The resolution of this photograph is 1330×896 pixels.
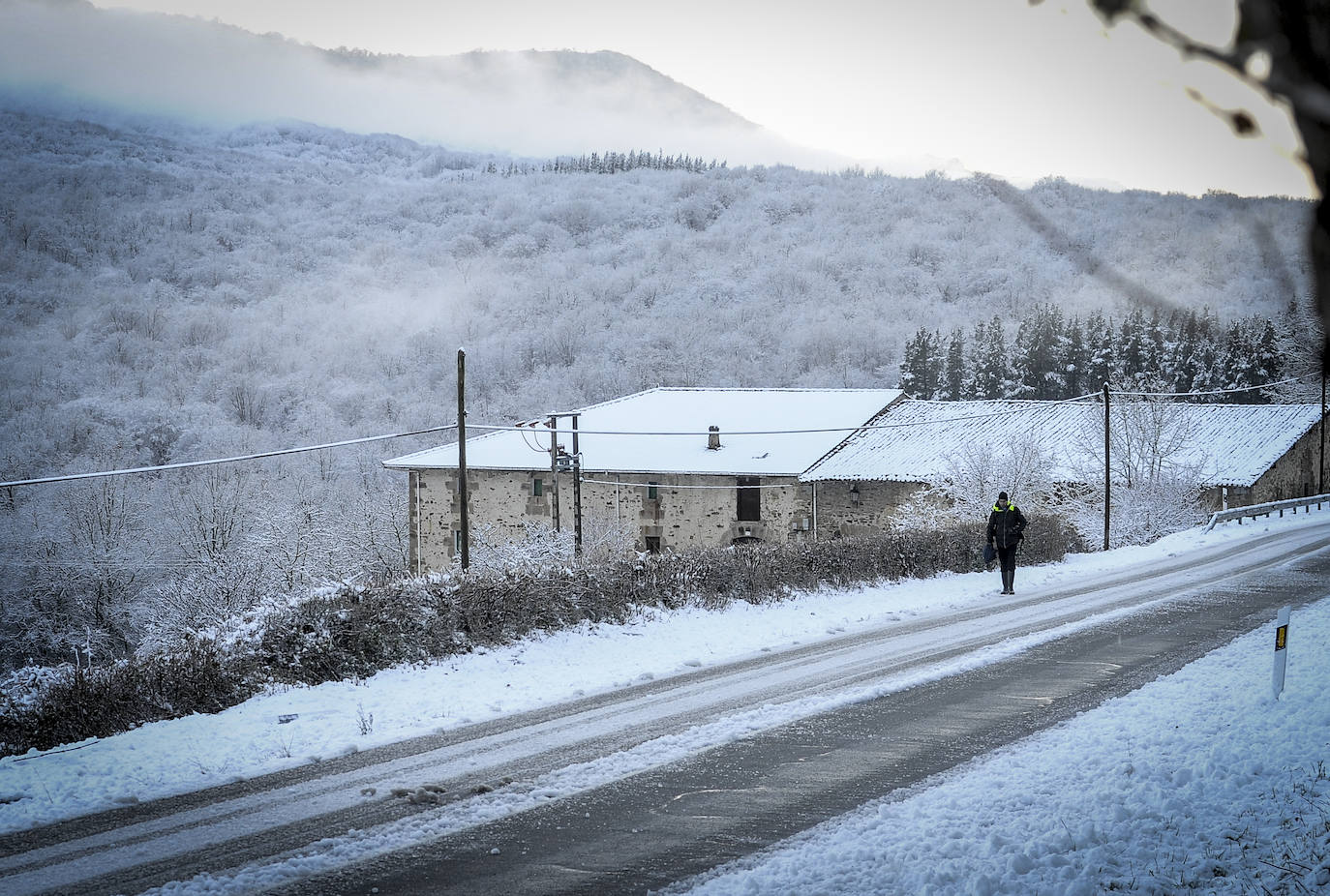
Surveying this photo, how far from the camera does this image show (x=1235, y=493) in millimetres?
42969

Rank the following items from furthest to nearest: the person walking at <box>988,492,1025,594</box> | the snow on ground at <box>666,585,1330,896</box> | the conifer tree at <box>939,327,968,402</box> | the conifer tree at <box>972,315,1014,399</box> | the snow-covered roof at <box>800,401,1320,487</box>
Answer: the conifer tree at <box>939,327,968,402</box> < the conifer tree at <box>972,315,1014,399</box> < the snow-covered roof at <box>800,401,1320,487</box> < the person walking at <box>988,492,1025,594</box> < the snow on ground at <box>666,585,1330,896</box>

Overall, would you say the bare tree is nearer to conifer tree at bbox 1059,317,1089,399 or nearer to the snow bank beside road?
the snow bank beside road

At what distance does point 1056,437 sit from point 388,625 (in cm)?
3986

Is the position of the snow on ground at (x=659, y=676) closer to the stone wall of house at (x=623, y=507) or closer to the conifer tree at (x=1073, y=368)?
the stone wall of house at (x=623, y=507)

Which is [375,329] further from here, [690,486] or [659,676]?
[659,676]

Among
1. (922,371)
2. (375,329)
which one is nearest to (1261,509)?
(922,371)

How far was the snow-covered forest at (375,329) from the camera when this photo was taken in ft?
39.3

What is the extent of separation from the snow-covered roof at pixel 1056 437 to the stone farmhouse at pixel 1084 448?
0.05m

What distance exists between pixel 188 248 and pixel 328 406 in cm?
9343

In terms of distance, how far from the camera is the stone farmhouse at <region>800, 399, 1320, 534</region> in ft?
141

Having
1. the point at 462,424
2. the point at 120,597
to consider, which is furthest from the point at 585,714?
the point at 120,597

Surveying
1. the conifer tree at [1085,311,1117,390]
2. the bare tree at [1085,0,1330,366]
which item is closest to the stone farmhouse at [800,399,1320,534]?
the conifer tree at [1085,311,1117,390]

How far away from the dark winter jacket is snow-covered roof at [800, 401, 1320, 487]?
64.5 feet

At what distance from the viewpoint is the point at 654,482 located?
4544cm
